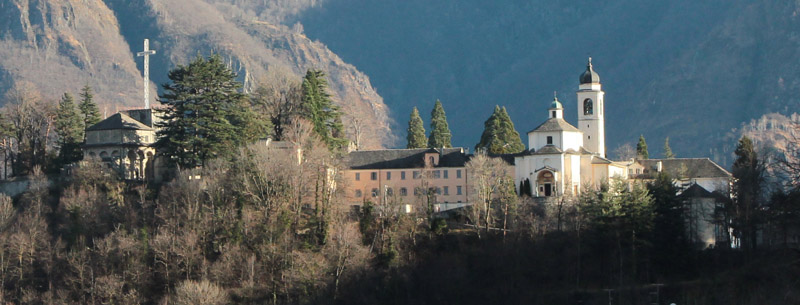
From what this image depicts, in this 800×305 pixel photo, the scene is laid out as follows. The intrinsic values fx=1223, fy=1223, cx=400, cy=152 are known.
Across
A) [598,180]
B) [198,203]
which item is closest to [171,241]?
[198,203]

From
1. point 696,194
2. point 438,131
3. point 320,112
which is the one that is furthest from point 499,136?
point 696,194

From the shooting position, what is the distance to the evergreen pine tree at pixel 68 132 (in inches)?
3287

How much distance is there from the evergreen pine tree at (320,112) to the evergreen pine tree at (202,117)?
448 cm

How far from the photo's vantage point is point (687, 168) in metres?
88.6

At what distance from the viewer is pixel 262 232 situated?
71000 millimetres

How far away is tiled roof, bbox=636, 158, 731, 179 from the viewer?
87625 millimetres

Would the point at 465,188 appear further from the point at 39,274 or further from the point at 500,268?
the point at 39,274

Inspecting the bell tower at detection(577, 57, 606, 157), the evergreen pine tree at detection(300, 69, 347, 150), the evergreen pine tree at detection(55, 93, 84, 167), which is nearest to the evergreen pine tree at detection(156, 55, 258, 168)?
the evergreen pine tree at detection(300, 69, 347, 150)

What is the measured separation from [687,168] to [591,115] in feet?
26.2

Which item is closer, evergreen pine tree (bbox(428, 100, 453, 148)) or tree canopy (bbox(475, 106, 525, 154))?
tree canopy (bbox(475, 106, 525, 154))

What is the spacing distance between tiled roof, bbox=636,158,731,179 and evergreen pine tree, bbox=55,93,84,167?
1592 inches

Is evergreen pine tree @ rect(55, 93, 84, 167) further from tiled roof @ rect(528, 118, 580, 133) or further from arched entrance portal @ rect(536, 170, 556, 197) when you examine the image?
tiled roof @ rect(528, 118, 580, 133)

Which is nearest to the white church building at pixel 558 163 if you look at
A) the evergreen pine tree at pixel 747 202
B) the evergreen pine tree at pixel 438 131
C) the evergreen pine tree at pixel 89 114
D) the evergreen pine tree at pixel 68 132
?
the evergreen pine tree at pixel 747 202

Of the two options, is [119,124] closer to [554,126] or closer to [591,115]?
→ [554,126]
